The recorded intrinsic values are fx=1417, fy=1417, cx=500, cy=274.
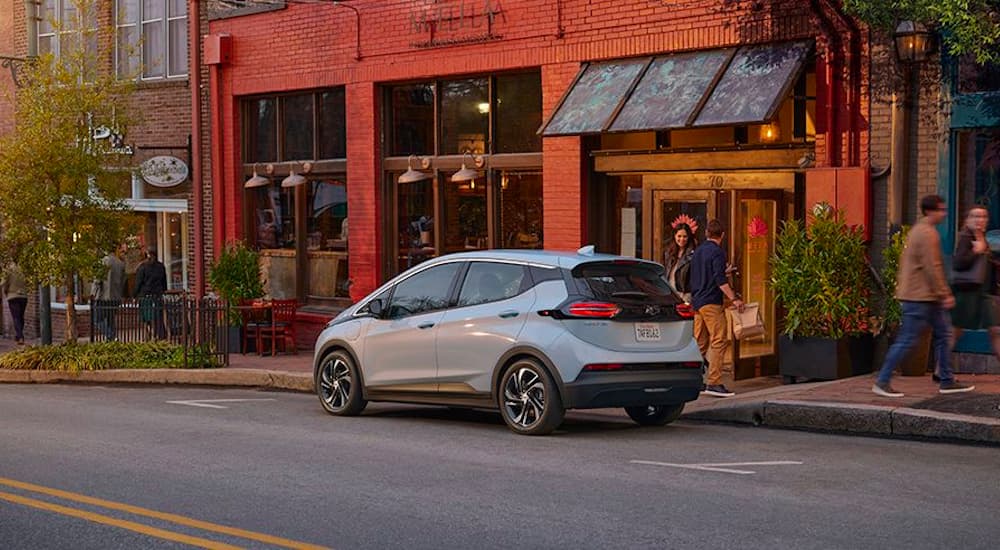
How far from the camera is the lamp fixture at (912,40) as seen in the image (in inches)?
579

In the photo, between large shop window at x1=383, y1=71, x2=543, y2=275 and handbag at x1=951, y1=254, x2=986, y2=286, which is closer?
handbag at x1=951, y1=254, x2=986, y2=286

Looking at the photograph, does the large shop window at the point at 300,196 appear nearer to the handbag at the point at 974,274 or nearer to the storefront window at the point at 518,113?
the storefront window at the point at 518,113

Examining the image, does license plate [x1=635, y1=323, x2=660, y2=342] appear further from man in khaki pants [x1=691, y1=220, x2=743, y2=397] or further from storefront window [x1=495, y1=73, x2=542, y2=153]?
storefront window [x1=495, y1=73, x2=542, y2=153]

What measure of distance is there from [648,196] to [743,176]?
1608 millimetres

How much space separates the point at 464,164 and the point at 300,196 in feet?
13.7

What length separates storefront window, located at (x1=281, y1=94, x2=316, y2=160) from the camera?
2375 cm

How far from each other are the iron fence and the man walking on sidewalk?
1019 centimetres

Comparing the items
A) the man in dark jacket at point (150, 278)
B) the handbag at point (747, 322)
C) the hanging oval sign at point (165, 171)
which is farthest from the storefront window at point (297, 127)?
the handbag at point (747, 322)

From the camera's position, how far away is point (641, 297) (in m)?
12.4

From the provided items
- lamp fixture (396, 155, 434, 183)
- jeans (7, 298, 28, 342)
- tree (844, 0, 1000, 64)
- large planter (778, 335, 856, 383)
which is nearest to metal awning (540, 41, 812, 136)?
tree (844, 0, 1000, 64)

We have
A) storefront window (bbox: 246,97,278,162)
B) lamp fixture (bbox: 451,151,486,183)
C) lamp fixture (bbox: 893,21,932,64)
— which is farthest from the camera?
storefront window (bbox: 246,97,278,162)

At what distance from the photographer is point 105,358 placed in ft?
69.8

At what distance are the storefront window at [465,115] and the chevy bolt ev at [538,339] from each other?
7194 millimetres

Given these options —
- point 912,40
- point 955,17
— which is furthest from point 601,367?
point 912,40
